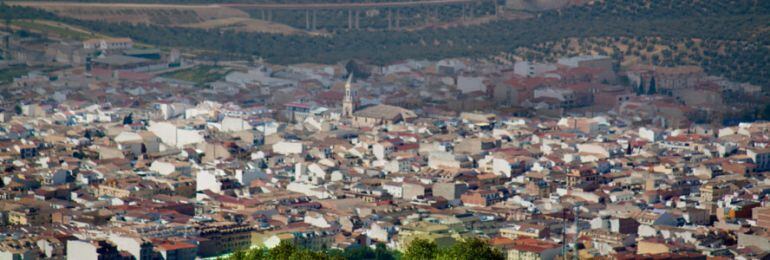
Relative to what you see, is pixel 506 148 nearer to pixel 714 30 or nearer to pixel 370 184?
pixel 370 184

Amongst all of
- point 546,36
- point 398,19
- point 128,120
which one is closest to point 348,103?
point 128,120

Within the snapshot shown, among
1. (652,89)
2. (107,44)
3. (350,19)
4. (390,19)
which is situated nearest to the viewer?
(652,89)

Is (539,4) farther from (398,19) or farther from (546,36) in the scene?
(546,36)

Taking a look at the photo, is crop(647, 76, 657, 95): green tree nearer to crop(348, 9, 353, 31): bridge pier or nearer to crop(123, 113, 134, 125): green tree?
crop(123, 113, 134, 125): green tree

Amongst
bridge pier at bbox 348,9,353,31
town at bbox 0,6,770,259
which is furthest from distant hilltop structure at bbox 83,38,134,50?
bridge pier at bbox 348,9,353,31

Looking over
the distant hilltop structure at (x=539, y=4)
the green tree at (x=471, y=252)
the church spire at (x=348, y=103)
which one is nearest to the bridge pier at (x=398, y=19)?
the distant hilltop structure at (x=539, y=4)

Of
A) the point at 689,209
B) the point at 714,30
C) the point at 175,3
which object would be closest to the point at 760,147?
the point at 689,209
